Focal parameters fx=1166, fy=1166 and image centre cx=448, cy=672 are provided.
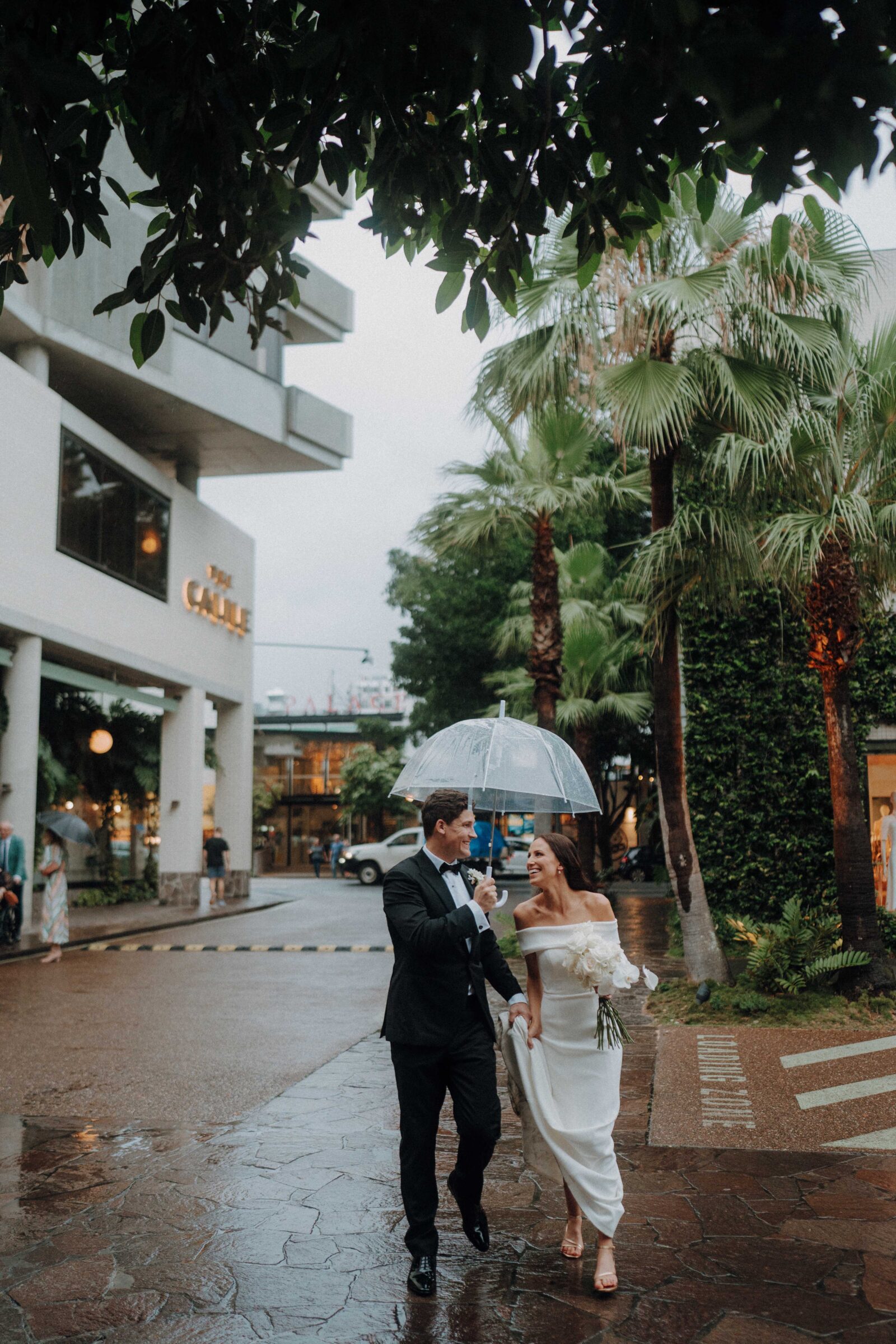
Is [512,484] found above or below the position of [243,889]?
above

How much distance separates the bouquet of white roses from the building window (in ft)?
57.7

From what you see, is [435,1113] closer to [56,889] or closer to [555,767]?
[555,767]

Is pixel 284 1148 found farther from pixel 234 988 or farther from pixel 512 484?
pixel 512 484

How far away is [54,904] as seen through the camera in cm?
1538

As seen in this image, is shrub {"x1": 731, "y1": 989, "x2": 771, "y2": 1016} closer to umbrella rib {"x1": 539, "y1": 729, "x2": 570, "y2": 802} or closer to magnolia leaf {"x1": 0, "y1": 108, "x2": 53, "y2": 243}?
umbrella rib {"x1": 539, "y1": 729, "x2": 570, "y2": 802}

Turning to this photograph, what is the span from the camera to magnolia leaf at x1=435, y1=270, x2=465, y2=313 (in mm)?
4422

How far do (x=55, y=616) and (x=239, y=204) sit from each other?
1699 centimetres

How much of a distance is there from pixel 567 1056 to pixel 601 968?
1.30 ft

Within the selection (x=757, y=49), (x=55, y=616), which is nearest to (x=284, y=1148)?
(x=757, y=49)

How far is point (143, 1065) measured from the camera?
28.3 feet

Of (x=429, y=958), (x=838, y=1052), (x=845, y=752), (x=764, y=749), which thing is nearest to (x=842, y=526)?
(x=845, y=752)

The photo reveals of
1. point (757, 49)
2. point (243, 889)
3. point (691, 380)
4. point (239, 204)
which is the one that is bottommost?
point (243, 889)

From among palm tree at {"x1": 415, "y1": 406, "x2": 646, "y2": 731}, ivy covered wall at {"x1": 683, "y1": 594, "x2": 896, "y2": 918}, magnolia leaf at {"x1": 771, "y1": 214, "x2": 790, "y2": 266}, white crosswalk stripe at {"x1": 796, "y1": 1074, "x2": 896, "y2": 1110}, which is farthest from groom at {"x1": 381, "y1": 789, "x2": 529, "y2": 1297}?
palm tree at {"x1": 415, "y1": 406, "x2": 646, "y2": 731}

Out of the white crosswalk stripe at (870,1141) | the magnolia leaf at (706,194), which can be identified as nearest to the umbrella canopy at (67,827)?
the white crosswalk stripe at (870,1141)
